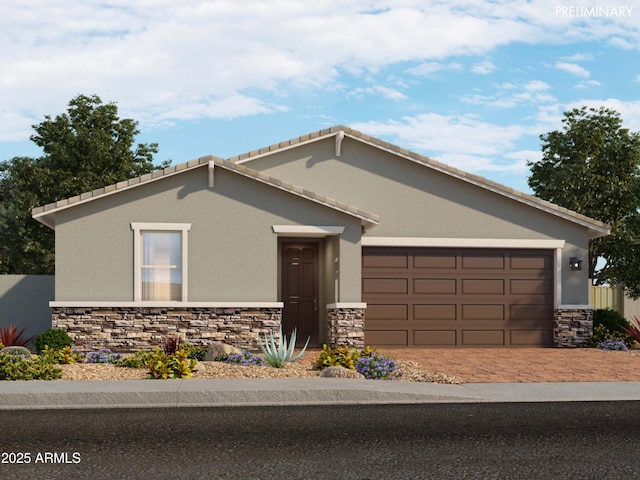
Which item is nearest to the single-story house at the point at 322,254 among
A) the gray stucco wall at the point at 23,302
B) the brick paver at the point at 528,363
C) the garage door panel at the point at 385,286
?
the garage door panel at the point at 385,286

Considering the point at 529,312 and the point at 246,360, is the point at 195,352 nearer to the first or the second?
the point at 246,360

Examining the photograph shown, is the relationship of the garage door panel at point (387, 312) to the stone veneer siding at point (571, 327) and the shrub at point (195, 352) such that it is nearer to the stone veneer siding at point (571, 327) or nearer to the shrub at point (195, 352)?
the stone veneer siding at point (571, 327)

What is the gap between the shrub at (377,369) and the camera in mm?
13633

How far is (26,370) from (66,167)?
2139cm

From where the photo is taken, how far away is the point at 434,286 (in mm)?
20641

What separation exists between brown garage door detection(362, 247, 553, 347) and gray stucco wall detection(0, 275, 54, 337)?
965cm

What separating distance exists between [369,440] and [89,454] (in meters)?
2.87

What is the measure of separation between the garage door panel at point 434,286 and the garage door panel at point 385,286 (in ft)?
0.94

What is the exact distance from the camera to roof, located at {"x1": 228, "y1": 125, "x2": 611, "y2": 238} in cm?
2111

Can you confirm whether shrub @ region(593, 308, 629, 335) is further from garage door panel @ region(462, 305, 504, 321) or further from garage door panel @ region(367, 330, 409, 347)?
garage door panel @ region(367, 330, 409, 347)

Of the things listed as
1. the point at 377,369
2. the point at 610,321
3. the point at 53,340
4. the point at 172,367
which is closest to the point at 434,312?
the point at 610,321

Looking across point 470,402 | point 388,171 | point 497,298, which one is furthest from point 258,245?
point 470,402

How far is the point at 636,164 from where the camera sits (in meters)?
31.2

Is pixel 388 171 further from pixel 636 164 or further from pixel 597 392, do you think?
pixel 636 164
